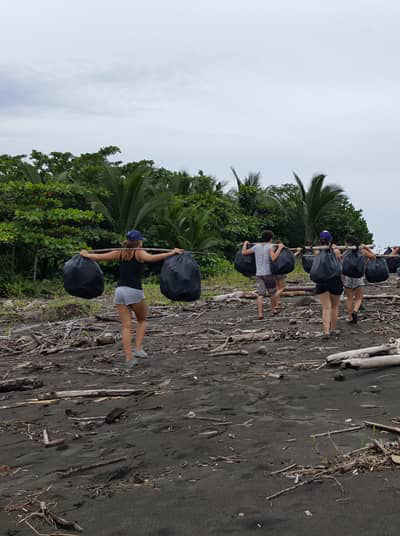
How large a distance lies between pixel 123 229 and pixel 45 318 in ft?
31.8

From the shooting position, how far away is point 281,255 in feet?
40.3

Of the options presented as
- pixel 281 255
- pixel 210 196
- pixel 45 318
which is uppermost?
pixel 210 196

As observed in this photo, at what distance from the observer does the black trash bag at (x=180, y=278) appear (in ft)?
27.3

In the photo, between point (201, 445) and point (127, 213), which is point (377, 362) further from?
point (127, 213)

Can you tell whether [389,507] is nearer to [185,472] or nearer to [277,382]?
[185,472]

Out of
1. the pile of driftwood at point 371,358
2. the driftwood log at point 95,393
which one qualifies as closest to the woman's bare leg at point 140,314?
the driftwood log at point 95,393

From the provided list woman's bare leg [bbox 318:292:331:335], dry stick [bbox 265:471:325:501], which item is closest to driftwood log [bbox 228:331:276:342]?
woman's bare leg [bbox 318:292:331:335]

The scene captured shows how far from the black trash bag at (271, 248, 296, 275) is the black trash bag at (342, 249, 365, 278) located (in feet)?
4.30

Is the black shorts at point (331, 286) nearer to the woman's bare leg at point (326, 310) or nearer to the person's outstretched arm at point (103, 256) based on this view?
the woman's bare leg at point (326, 310)

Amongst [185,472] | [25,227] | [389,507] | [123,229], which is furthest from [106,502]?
[123,229]

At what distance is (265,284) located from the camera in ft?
41.3

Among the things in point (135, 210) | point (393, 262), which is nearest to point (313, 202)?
point (135, 210)

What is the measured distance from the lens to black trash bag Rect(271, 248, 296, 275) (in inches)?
480

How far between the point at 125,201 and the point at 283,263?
40.9ft
